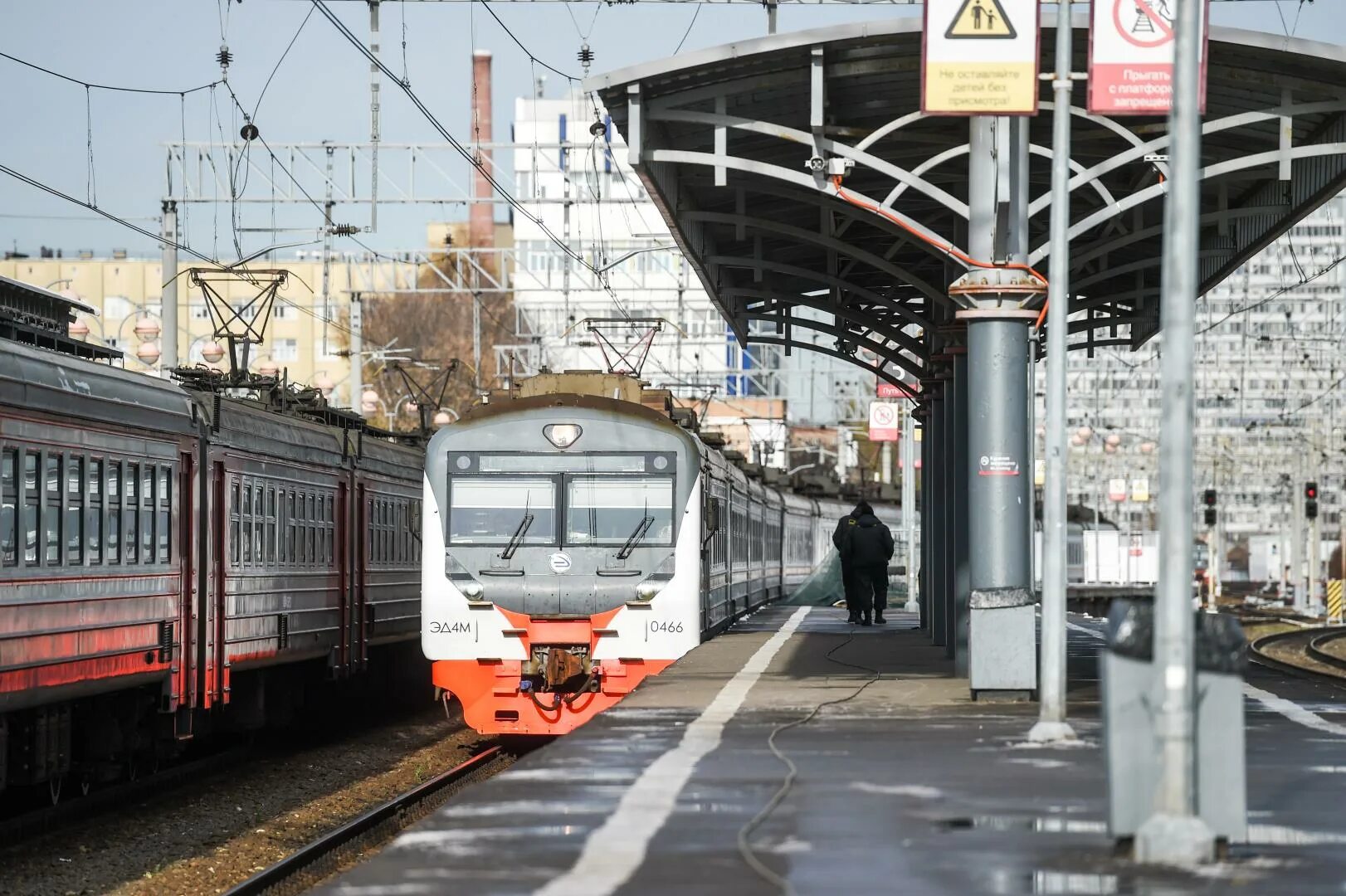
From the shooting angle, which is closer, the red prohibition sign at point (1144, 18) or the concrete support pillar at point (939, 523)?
the red prohibition sign at point (1144, 18)

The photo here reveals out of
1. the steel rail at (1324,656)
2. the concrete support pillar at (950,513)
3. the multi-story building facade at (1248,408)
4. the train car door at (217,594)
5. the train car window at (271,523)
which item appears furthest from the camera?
the multi-story building facade at (1248,408)

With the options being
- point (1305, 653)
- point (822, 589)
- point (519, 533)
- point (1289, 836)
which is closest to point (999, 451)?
point (519, 533)

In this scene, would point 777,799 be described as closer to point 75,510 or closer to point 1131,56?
point 1131,56

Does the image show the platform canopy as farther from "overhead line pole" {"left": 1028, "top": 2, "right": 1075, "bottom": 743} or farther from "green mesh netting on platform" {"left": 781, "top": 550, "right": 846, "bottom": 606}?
"green mesh netting on platform" {"left": 781, "top": 550, "right": 846, "bottom": 606}

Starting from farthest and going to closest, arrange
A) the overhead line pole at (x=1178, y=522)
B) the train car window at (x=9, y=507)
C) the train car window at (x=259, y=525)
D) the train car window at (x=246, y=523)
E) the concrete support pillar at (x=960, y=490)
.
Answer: the concrete support pillar at (x=960, y=490) → the train car window at (x=259, y=525) → the train car window at (x=246, y=523) → the train car window at (x=9, y=507) → the overhead line pole at (x=1178, y=522)

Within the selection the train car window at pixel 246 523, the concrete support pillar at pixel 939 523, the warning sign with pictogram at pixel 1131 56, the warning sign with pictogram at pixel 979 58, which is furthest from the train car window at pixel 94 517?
the concrete support pillar at pixel 939 523

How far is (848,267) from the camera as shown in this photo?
890 inches

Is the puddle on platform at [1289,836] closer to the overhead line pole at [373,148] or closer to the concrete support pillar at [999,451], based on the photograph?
the concrete support pillar at [999,451]

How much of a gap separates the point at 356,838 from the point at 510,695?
3.86 metres

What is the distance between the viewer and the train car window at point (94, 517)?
15.3 meters

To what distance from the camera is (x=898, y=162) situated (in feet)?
63.8

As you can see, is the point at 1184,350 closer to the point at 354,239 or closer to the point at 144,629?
the point at 144,629

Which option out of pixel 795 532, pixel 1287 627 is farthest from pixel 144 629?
pixel 1287 627

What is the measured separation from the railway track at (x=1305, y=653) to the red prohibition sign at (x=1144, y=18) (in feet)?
38.4
